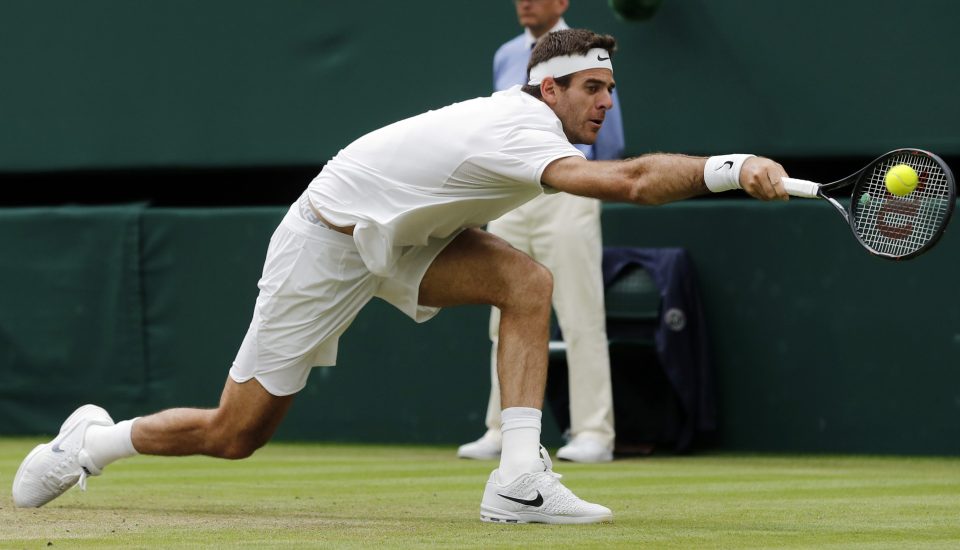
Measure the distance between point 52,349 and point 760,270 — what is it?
3671mm

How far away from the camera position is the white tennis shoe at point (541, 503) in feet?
14.3

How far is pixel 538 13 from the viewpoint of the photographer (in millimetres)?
6934

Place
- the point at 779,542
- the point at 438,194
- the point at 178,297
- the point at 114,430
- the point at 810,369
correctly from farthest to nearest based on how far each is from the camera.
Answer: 1. the point at 178,297
2. the point at 810,369
3. the point at 114,430
4. the point at 438,194
5. the point at 779,542

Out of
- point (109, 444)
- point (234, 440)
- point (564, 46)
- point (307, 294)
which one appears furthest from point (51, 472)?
point (564, 46)

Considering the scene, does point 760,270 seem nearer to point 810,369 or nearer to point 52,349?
point 810,369

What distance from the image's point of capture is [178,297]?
8.48 m

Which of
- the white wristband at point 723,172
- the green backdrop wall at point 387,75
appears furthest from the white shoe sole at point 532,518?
the green backdrop wall at point 387,75

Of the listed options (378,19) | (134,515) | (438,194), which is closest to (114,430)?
(134,515)

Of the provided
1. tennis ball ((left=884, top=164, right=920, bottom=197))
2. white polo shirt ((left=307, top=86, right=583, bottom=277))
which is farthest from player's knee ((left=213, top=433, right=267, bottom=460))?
tennis ball ((left=884, top=164, right=920, bottom=197))

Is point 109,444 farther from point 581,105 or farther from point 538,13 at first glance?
point 538,13

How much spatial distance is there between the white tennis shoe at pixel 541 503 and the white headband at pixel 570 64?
112 centimetres

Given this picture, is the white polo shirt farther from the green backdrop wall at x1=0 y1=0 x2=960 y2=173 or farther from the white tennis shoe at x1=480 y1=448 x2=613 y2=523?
the green backdrop wall at x1=0 y1=0 x2=960 y2=173

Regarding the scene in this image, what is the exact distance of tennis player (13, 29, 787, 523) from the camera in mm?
4367

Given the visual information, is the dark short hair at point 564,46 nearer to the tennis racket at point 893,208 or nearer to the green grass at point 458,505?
the tennis racket at point 893,208
